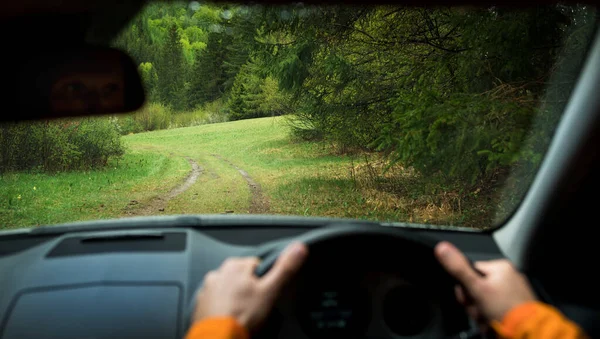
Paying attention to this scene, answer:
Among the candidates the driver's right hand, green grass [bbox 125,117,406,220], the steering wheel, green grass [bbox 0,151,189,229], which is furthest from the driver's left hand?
green grass [bbox 125,117,406,220]

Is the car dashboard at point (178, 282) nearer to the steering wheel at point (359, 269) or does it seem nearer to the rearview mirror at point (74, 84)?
the steering wheel at point (359, 269)

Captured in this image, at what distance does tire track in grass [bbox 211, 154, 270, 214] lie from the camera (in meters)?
7.34

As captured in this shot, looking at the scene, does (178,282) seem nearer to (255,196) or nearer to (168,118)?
(168,118)

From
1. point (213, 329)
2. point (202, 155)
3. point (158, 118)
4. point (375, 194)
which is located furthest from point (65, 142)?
point (213, 329)

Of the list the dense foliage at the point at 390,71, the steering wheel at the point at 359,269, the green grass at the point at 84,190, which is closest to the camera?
the steering wheel at the point at 359,269

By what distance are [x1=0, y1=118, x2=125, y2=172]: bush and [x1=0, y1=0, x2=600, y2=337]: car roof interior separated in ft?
12.3

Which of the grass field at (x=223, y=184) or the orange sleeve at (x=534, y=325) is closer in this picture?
the orange sleeve at (x=534, y=325)

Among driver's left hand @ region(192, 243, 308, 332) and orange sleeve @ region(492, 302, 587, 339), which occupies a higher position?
orange sleeve @ region(492, 302, 587, 339)

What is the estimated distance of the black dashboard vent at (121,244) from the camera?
8.34 feet

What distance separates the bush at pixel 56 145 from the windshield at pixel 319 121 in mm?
19

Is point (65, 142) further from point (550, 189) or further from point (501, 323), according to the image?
point (501, 323)

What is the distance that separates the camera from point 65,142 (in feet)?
21.4

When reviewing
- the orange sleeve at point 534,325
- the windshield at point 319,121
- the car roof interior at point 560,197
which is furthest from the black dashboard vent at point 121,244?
the windshield at point 319,121

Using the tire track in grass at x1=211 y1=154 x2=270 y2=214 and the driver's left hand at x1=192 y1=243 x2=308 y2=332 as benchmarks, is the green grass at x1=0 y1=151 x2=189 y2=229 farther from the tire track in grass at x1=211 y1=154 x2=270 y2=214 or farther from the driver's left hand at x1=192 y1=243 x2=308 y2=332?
the driver's left hand at x1=192 y1=243 x2=308 y2=332
